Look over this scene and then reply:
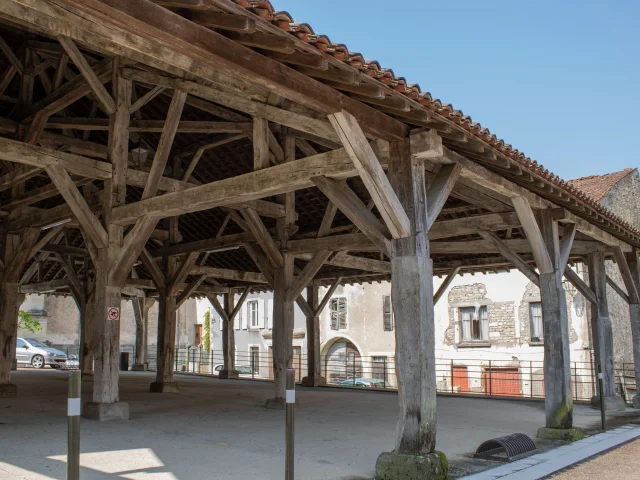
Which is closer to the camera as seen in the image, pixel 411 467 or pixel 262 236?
pixel 411 467

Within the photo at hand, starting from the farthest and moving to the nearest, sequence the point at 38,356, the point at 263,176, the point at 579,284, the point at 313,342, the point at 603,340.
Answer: the point at 38,356 < the point at 313,342 < the point at 603,340 < the point at 579,284 < the point at 263,176

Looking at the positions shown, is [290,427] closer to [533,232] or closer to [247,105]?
[247,105]

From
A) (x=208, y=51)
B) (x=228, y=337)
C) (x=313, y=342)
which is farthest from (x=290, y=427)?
(x=228, y=337)

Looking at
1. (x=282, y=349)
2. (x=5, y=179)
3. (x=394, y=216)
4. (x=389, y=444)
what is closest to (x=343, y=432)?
(x=389, y=444)

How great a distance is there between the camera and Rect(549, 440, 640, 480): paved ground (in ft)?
17.8

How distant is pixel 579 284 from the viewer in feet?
34.3

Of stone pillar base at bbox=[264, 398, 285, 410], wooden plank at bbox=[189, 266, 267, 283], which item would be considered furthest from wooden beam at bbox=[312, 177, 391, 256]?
wooden plank at bbox=[189, 266, 267, 283]

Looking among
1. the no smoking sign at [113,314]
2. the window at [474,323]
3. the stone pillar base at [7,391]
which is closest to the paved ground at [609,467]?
the no smoking sign at [113,314]

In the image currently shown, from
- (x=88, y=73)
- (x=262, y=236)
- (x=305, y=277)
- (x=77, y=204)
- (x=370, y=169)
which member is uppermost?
(x=88, y=73)

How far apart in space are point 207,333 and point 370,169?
28.4m

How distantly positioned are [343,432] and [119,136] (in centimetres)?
475

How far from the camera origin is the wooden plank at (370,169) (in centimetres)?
504

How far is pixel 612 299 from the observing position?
18.9m

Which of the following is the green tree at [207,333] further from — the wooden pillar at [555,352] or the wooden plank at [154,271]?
the wooden pillar at [555,352]
